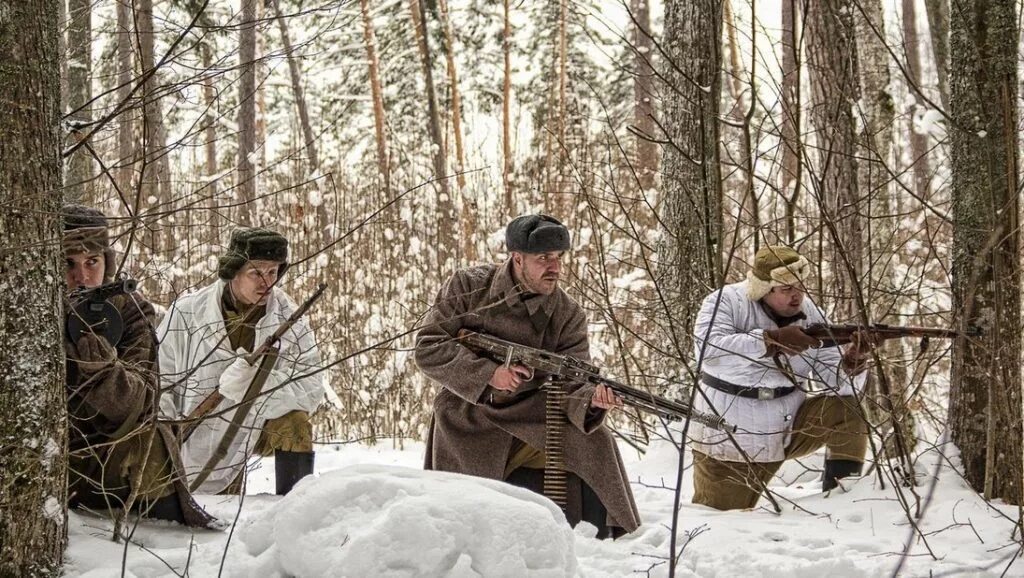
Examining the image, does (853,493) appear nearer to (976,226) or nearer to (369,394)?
(976,226)

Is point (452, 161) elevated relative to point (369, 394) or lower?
elevated

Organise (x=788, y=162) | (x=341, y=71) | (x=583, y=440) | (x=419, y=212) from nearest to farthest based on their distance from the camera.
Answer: (x=583, y=440) → (x=419, y=212) → (x=788, y=162) → (x=341, y=71)

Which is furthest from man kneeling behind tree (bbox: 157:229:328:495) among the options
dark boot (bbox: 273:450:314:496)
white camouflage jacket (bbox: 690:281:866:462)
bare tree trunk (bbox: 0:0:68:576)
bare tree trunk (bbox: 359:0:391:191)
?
bare tree trunk (bbox: 359:0:391:191)

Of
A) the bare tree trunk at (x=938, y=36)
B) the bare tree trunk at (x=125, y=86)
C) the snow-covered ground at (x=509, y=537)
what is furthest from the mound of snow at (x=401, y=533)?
the bare tree trunk at (x=938, y=36)

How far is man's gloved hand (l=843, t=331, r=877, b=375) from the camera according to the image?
14.0 ft

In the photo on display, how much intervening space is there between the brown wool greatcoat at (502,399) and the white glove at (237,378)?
848mm

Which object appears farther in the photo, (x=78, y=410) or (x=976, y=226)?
(x=976, y=226)

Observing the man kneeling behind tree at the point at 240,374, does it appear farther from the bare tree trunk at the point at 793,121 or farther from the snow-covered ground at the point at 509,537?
the bare tree trunk at the point at 793,121

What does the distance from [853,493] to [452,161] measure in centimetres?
1029

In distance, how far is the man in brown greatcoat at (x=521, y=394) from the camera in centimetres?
450

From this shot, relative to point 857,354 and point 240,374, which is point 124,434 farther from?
point 857,354

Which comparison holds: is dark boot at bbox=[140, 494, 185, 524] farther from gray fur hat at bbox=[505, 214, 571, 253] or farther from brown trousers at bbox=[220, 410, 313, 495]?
gray fur hat at bbox=[505, 214, 571, 253]

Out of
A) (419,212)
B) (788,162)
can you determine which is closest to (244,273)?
(419,212)

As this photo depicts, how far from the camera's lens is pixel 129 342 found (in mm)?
3910
